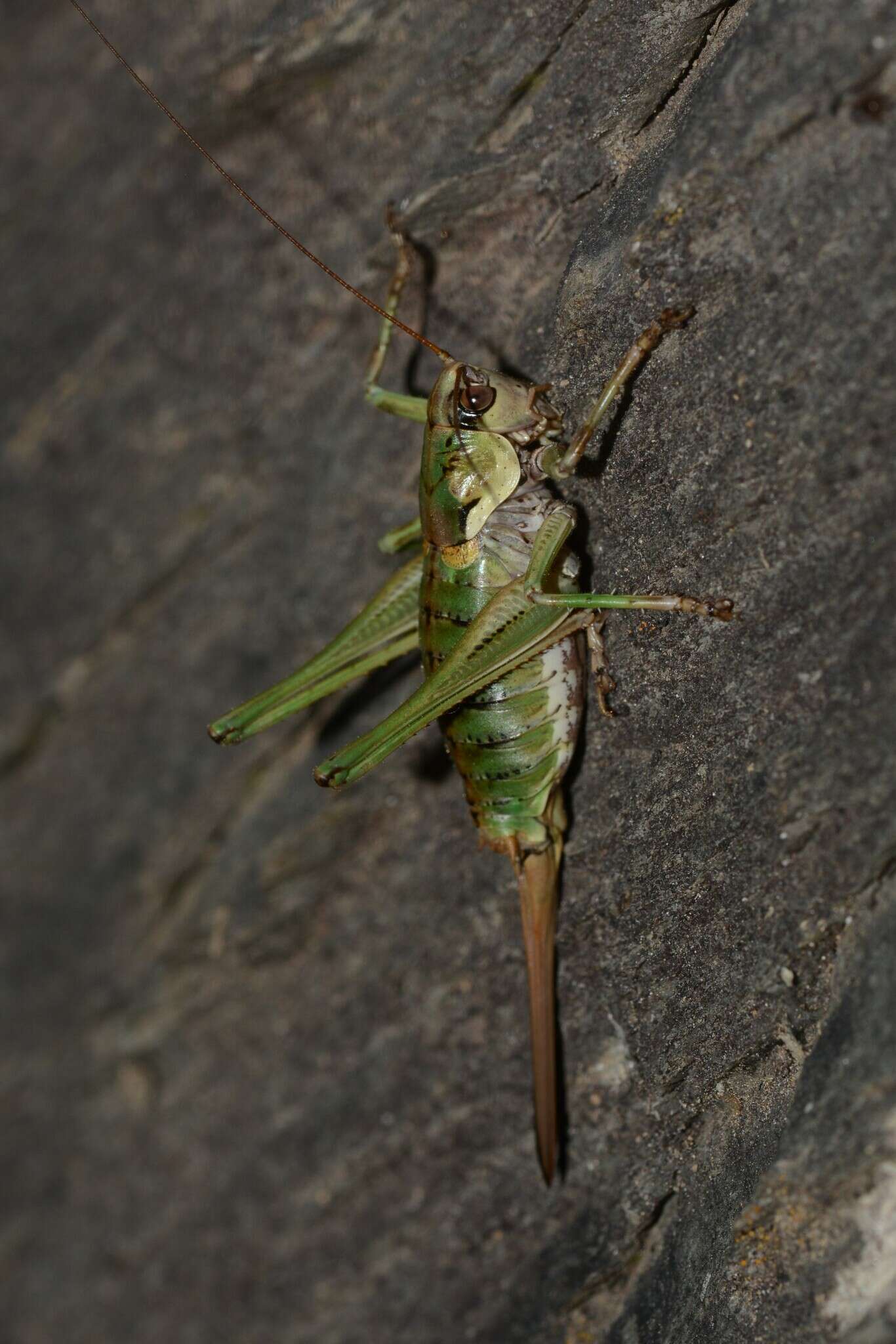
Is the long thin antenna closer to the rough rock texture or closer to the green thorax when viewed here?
the green thorax

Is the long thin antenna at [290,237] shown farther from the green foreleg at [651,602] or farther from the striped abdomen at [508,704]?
the green foreleg at [651,602]

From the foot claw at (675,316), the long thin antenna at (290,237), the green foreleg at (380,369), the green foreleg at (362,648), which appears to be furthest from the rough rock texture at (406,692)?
the green foreleg at (362,648)

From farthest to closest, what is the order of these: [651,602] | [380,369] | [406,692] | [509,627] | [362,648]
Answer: [406,692] < [380,369] < [362,648] < [509,627] < [651,602]

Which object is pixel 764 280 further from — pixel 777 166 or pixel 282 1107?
pixel 282 1107

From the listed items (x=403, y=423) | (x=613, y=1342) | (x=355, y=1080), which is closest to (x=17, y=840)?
(x=355, y=1080)

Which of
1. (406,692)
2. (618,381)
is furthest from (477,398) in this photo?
(406,692)

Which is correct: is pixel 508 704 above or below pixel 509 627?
below

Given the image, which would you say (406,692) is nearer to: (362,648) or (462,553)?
(362,648)
